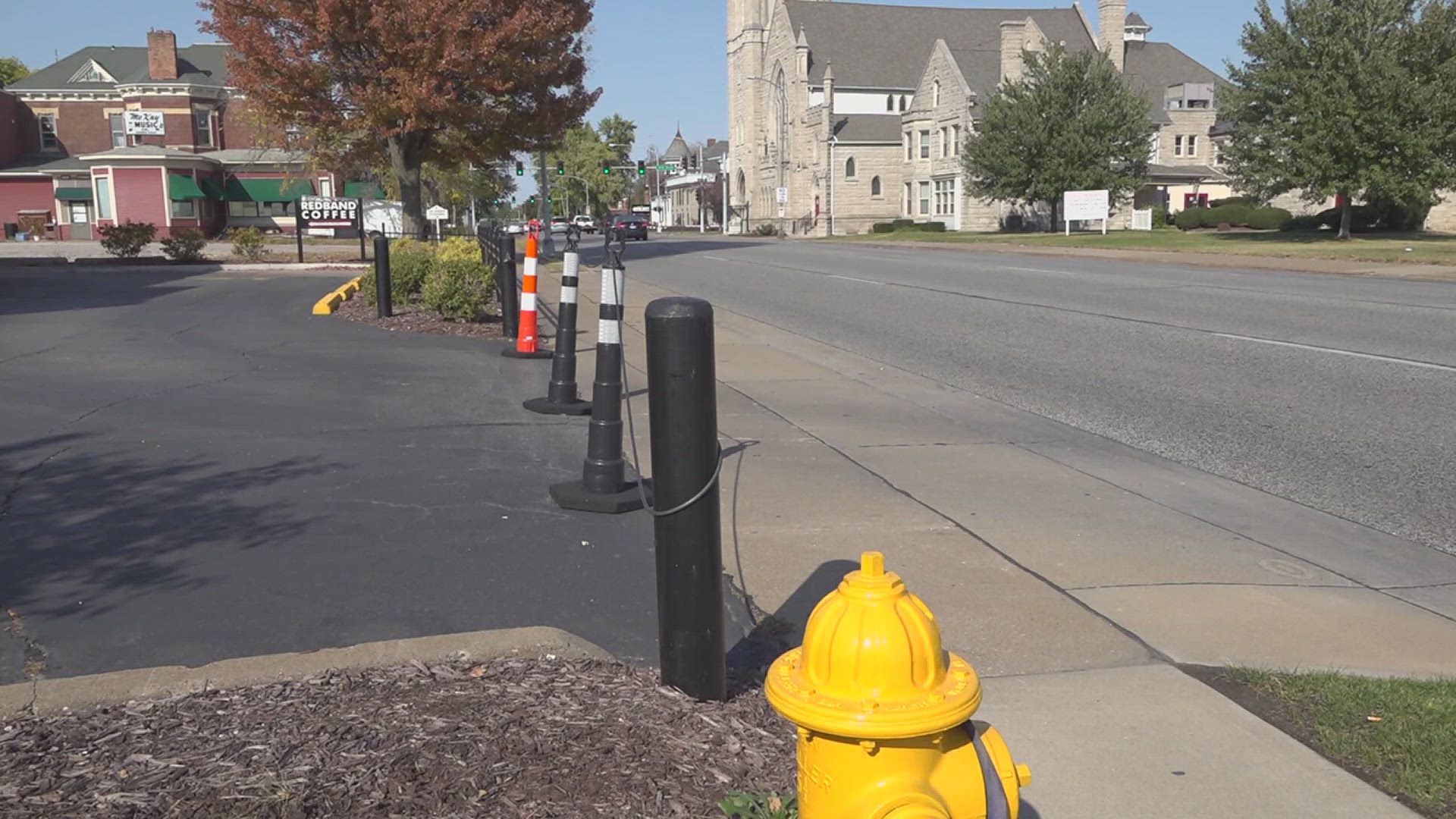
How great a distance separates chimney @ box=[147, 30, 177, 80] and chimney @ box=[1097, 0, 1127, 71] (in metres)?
47.9

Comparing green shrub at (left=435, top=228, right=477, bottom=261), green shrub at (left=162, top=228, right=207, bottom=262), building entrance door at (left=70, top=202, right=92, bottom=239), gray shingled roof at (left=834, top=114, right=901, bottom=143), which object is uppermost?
gray shingled roof at (left=834, top=114, right=901, bottom=143)

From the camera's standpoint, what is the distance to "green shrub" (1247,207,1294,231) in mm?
52656

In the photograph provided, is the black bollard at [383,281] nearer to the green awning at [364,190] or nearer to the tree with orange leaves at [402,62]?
the tree with orange leaves at [402,62]

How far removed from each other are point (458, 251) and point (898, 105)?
6841 cm

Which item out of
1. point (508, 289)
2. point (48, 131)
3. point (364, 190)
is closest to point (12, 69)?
point (48, 131)

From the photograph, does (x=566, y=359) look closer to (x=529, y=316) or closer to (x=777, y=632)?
(x=529, y=316)

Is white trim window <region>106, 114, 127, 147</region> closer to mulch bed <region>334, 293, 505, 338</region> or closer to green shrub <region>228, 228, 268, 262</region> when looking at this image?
green shrub <region>228, 228, 268, 262</region>

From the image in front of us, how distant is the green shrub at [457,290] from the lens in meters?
13.9

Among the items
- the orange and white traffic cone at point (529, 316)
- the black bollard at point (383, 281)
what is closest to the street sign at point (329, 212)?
the black bollard at point (383, 281)

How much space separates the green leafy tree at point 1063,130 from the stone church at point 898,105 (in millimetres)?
3235

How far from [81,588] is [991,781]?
12.3 ft

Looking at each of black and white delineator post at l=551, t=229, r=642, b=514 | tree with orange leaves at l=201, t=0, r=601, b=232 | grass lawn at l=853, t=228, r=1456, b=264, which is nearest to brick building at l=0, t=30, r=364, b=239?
tree with orange leaves at l=201, t=0, r=601, b=232

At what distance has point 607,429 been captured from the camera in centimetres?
594

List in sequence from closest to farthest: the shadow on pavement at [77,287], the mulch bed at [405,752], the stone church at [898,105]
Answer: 1. the mulch bed at [405,752]
2. the shadow on pavement at [77,287]
3. the stone church at [898,105]
